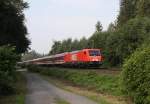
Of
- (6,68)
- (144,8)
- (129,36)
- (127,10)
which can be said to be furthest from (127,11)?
(6,68)

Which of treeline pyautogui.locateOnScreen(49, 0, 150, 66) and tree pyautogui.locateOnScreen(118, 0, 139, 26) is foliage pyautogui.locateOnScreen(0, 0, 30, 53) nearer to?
treeline pyautogui.locateOnScreen(49, 0, 150, 66)

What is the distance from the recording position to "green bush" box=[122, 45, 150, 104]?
17.8m

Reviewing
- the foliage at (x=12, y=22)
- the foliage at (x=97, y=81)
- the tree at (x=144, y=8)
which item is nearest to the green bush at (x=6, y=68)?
the foliage at (x=97, y=81)

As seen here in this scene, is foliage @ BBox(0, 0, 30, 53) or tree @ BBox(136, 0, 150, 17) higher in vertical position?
tree @ BBox(136, 0, 150, 17)

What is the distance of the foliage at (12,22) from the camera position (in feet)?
159

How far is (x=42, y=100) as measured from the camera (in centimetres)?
2459

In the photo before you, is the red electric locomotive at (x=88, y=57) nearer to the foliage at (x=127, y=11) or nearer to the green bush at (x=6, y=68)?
the green bush at (x=6, y=68)

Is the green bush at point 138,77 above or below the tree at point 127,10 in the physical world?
below

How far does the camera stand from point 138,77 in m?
18.5

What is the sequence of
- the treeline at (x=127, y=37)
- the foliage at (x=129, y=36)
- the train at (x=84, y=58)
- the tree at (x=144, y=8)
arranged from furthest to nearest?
Answer: 1. the tree at (x=144, y=8)
2. the foliage at (x=129, y=36)
3. the treeline at (x=127, y=37)
4. the train at (x=84, y=58)

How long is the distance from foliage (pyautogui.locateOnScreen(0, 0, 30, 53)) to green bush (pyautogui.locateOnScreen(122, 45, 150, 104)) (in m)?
27.6

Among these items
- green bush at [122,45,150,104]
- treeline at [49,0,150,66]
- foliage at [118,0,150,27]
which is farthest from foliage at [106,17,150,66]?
green bush at [122,45,150,104]

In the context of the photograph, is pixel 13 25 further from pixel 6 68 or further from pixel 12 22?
pixel 6 68

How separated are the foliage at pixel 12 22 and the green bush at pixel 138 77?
27603 millimetres
